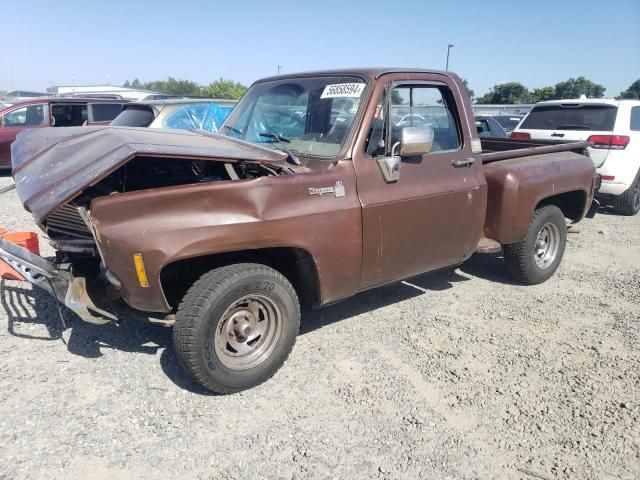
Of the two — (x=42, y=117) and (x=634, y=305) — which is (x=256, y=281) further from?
(x=42, y=117)

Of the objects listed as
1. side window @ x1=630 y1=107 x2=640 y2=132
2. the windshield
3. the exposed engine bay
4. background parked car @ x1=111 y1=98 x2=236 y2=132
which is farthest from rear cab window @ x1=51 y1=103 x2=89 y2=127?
side window @ x1=630 y1=107 x2=640 y2=132

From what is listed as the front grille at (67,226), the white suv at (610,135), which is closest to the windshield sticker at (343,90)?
the front grille at (67,226)

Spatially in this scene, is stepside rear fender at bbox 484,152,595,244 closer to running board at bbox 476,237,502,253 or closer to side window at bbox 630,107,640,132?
running board at bbox 476,237,502,253

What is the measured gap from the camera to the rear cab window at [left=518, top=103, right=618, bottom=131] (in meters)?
7.65

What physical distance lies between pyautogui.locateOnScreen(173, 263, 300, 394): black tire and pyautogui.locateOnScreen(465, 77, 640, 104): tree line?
135ft

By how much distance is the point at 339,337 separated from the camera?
3.84 metres

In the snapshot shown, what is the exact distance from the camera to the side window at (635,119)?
25.0ft

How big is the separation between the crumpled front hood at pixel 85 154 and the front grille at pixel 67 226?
Result: 24 cm

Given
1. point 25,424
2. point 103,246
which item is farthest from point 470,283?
point 25,424

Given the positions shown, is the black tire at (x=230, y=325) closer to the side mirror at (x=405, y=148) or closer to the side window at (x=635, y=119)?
the side mirror at (x=405, y=148)

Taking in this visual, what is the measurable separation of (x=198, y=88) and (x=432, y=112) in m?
69.6

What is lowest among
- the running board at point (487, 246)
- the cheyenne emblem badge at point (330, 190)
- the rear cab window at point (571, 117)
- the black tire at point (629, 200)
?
the black tire at point (629, 200)

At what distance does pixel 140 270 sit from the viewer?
2627 mm

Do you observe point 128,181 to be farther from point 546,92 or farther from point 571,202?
point 546,92
